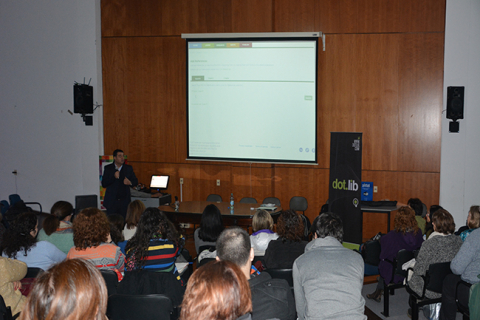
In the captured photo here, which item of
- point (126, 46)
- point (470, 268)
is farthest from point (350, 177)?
point (126, 46)

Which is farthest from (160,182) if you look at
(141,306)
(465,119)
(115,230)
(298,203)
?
(465,119)

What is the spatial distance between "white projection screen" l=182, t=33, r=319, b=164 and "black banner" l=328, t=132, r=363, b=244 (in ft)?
5.60

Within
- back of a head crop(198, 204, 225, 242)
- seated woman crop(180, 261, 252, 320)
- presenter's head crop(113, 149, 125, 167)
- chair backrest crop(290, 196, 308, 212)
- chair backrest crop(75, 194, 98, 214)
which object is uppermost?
presenter's head crop(113, 149, 125, 167)

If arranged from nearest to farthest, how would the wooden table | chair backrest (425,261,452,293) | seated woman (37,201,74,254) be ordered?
chair backrest (425,261,452,293), seated woman (37,201,74,254), the wooden table

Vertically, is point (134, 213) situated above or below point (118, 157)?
below

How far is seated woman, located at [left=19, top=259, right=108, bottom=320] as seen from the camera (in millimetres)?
1117

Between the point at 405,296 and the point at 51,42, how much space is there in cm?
846

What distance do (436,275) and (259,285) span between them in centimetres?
205

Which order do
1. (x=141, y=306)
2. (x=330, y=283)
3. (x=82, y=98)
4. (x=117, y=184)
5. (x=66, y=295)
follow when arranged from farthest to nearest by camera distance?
(x=82, y=98) → (x=117, y=184) → (x=141, y=306) → (x=330, y=283) → (x=66, y=295)

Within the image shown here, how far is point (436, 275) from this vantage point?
10.8 ft

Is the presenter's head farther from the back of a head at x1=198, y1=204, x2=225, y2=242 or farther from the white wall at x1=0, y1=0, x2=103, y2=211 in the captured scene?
the back of a head at x1=198, y1=204, x2=225, y2=242

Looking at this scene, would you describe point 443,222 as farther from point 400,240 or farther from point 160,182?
point 160,182

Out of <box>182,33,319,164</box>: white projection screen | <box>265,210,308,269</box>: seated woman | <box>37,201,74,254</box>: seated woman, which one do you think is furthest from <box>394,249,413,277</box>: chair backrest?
<box>182,33,319,164</box>: white projection screen

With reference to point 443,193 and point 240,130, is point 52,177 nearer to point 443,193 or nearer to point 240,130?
point 240,130
